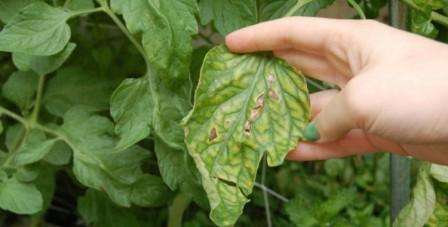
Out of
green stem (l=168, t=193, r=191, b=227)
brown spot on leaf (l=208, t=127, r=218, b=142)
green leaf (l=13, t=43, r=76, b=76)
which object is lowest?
green stem (l=168, t=193, r=191, b=227)

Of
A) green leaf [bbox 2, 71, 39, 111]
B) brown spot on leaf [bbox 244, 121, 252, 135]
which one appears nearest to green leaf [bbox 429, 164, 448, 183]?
brown spot on leaf [bbox 244, 121, 252, 135]

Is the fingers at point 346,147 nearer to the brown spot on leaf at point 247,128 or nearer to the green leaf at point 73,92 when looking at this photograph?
the brown spot on leaf at point 247,128

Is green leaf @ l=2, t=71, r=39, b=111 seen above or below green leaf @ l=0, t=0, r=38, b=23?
below

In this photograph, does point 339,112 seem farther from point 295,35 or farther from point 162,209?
point 162,209

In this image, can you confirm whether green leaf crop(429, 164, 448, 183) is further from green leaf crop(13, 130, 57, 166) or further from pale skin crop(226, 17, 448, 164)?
green leaf crop(13, 130, 57, 166)

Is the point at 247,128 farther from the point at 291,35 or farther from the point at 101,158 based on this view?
the point at 101,158

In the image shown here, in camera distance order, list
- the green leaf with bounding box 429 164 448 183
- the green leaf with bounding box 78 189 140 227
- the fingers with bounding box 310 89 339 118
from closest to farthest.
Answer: the fingers with bounding box 310 89 339 118 < the green leaf with bounding box 429 164 448 183 < the green leaf with bounding box 78 189 140 227

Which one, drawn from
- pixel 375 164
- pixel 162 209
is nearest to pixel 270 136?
pixel 162 209
